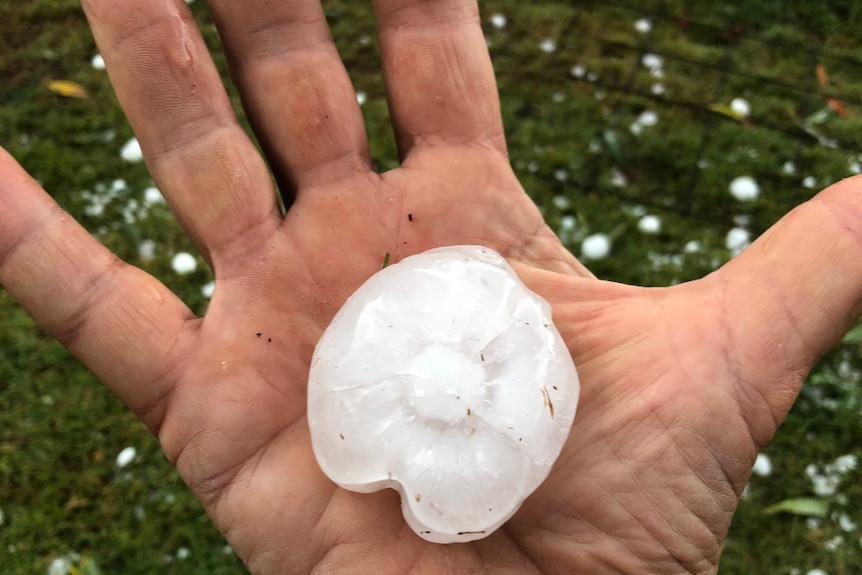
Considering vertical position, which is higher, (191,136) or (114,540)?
(191,136)

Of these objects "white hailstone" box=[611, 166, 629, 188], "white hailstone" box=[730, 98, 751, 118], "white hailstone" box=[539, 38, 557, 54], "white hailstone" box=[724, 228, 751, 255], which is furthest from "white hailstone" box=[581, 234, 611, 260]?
"white hailstone" box=[539, 38, 557, 54]

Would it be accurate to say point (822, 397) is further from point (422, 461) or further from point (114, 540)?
point (114, 540)

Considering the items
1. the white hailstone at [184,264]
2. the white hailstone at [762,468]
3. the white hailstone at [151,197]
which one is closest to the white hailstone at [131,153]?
the white hailstone at [151,197]

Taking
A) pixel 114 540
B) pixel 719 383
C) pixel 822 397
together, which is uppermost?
pixel 719 383

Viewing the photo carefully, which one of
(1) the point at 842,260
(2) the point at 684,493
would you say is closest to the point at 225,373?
(2) the point at 684,493

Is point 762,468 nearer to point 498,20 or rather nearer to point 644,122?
point 644,122

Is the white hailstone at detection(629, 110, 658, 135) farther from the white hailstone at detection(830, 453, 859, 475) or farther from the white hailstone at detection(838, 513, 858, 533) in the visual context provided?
the white hailstone at detection(838, 513, 858, 533)

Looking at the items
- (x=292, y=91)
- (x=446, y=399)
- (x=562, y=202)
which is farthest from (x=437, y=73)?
(x=562, y=202)
